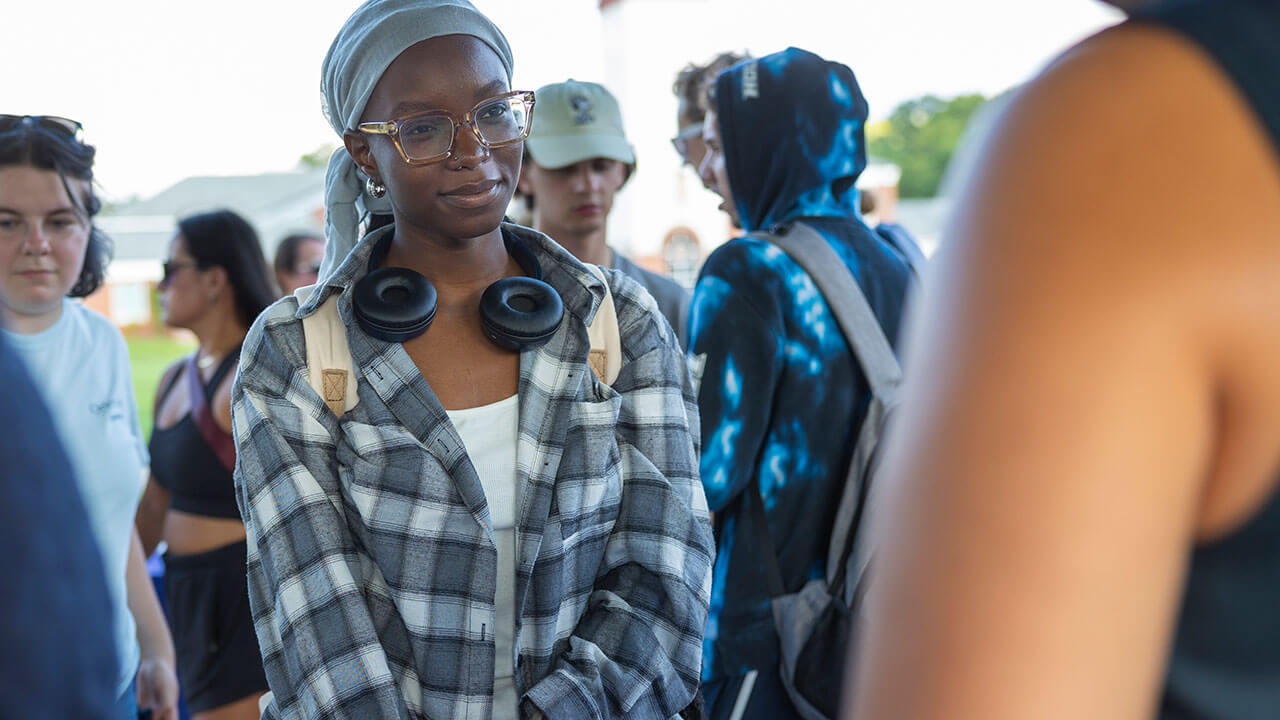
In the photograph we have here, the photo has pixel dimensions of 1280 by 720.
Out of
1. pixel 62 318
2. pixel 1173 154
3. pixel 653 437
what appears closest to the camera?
pixel 1173 154

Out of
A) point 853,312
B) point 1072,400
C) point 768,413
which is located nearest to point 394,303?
point 768,413

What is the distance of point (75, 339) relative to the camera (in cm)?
272

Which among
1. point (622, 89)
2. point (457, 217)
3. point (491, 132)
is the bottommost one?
point (622, 89)

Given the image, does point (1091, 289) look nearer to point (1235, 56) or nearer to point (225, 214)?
point (1235, 56)

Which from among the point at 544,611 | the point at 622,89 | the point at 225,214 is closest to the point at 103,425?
the point at 225,214

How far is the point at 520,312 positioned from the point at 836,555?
0.91m

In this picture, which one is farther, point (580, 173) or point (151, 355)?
point (151, 355)

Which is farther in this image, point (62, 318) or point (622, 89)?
point (622, 89)

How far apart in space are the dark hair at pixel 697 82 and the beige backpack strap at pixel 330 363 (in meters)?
2.29

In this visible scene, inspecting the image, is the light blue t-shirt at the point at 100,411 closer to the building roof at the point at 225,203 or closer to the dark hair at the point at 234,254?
the dark hair at the point at 234,254

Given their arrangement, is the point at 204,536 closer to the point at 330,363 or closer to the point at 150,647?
the point at 150,647

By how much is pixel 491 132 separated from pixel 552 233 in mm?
1803

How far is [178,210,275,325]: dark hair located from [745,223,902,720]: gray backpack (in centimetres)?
230

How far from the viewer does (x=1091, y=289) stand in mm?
371
